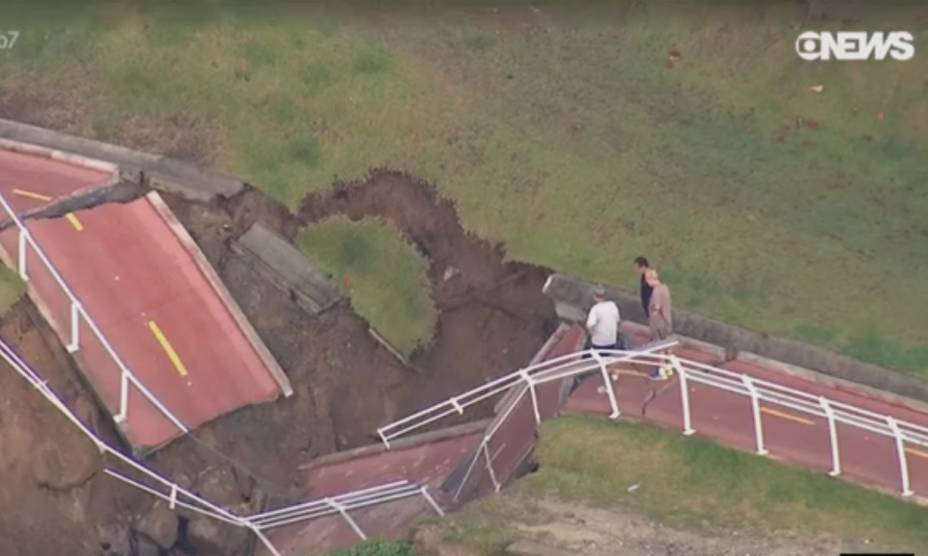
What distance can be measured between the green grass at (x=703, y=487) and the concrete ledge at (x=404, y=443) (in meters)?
3.29

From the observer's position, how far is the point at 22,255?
2522 centimetres

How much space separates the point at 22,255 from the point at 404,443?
21.5 ft

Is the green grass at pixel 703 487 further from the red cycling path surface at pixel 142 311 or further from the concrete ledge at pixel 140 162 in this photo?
the concrete ledge at pixel 140 162

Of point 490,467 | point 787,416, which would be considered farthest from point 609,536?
point 787,416

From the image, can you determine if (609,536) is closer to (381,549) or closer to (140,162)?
(381,549)

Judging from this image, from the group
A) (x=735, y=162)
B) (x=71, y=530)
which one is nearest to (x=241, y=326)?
(x=71, y=530)

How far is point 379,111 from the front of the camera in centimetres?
2933

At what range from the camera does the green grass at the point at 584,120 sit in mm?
27359

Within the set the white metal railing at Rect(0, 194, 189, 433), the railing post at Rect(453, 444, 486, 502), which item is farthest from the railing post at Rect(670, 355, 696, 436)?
the white metal railing at Rect(0, 194, 189, 433)

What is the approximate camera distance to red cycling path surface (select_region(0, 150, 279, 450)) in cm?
2470

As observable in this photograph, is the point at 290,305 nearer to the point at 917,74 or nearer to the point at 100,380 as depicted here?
the point at 100,380

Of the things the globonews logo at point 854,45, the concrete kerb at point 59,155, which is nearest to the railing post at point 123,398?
the concrete kerb at point 59,155

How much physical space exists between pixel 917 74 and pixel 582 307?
8.42m

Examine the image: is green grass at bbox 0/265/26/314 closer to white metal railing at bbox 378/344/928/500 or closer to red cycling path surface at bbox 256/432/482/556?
red cycling path surface at bbox 256/432/482/556
